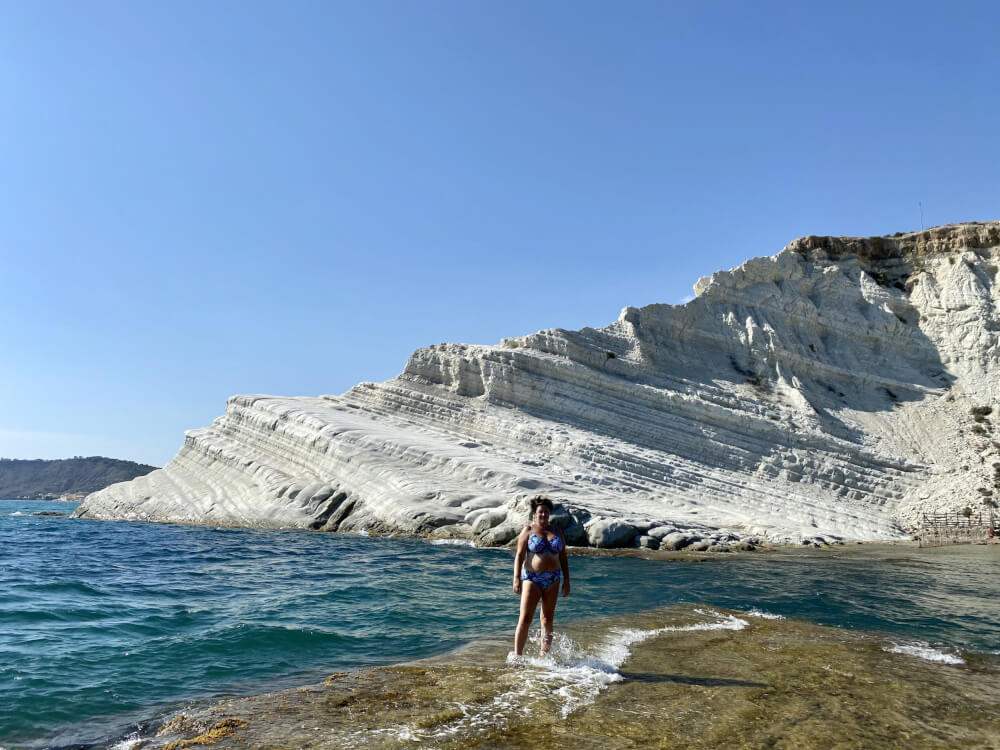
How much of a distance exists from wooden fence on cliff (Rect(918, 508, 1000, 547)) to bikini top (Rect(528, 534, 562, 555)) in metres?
22.5

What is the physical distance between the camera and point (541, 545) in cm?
646

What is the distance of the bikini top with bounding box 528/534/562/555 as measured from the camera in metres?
6.46

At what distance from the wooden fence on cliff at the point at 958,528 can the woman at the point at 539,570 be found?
22434 millimetres

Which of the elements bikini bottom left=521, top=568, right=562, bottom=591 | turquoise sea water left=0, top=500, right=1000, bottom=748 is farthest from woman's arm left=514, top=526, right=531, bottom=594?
turquoise sea water left=0, top=500, right=1000, bottom=748

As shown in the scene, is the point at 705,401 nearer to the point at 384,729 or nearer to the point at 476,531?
the point at 476,531

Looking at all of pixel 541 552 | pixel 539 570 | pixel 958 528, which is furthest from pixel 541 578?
pixel 958 528

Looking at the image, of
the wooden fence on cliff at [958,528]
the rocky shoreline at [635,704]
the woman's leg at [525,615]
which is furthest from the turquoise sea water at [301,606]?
the wooden fence on cliff at [958,528]

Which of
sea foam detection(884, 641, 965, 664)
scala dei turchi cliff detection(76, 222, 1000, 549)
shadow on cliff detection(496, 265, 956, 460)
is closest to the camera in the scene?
sea foam detection(884, 641, 965, 664)

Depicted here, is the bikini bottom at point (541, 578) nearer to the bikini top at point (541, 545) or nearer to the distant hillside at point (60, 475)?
the bikini top at point (541, 545)

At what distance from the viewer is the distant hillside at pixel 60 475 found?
154 metres

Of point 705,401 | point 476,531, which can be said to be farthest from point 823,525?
point 476,531

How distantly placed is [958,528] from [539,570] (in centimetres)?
2678

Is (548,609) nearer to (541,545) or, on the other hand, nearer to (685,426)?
(541,545)

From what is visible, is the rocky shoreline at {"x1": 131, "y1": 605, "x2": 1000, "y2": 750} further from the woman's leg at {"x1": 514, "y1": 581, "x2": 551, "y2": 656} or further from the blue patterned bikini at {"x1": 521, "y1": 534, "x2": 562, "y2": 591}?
the blue patterned bikini at {"x1": 521, "y1": 534, "x2": 562, "y2": 591}
